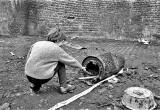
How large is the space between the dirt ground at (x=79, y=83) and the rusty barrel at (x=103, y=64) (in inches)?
10.1

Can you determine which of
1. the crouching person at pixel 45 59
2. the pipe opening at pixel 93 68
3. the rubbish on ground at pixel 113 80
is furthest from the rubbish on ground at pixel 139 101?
the pipe opening at pixel 93 68

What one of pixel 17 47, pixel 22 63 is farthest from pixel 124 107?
pixel 17 47

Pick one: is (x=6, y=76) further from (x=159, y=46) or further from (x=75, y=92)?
(x=159, y=46)

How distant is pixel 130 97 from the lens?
4039mm

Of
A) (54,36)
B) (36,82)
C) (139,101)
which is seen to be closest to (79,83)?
(36,82)

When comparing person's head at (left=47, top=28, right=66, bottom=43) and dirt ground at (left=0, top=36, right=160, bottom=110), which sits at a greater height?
person's head at (left=47, top=28, right=66, bottom=43)

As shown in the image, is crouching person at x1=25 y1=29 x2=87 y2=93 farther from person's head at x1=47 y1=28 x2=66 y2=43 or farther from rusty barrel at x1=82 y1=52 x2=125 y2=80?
rusty barrel at x1=82 y1=52 x2=125 y2=80

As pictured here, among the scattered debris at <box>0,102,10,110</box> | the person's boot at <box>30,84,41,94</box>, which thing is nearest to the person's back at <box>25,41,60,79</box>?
the person's boot at <box>30,84,41,94</box>

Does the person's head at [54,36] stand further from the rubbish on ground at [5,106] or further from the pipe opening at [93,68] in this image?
Result: the rubbish on ground at [5,106]

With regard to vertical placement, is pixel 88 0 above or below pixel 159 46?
above

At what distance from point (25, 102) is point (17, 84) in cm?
96

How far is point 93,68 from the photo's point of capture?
18.2 feet

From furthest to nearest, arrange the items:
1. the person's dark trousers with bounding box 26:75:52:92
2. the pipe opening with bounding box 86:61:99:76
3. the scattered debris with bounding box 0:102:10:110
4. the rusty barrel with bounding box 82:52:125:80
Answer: the pipe opening with bounding box 86:61:99:76 < the rusty barrel with bounding box 82:52:125:80 < the person's dark trousers with bounding box 26:75:52:92 < the scattered debris with bounding box 0:102:10:110

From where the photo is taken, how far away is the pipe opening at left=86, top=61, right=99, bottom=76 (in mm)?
5379
